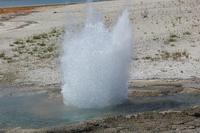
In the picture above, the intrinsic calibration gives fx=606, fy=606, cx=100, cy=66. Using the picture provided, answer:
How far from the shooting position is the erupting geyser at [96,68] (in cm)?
2053

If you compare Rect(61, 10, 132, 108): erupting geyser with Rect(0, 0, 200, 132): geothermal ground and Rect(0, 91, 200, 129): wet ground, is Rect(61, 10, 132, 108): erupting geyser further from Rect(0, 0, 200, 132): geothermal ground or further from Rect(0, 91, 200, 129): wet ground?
Rect(0, 0, 200, 132): geothermal ground

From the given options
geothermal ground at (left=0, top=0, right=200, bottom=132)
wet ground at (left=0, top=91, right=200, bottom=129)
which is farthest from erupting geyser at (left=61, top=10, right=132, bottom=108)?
geothermal ground at (left=0, top=0, right=200, bottom=132)

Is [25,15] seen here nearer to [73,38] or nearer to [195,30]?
[195,30]

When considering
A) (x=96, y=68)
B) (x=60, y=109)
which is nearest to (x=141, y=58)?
(x=96, y=68)

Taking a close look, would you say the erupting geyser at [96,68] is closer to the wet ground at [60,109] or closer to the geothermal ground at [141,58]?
the wet ground at [60,109]

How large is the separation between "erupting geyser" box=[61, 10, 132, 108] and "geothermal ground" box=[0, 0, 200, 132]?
1.40m

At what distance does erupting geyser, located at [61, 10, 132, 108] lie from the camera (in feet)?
67.4

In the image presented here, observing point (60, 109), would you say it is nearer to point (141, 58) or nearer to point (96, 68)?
point (96, 68)

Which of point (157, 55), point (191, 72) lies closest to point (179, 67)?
point (191, 72)

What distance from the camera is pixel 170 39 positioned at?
1355 inches

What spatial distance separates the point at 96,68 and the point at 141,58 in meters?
8.99

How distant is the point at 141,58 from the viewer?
29.6 metres

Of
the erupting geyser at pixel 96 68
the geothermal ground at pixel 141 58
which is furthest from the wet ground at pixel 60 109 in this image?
the geothermal ground at pixel 141 58

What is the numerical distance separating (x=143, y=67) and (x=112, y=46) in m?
6.51
